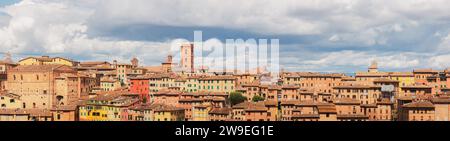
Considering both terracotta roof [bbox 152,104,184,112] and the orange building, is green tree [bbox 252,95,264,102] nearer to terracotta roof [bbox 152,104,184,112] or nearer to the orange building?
terracotta roof [bbox 152,104,184,112]

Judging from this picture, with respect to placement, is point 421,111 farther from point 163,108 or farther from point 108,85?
point 108,85

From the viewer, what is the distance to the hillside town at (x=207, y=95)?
1237 inches

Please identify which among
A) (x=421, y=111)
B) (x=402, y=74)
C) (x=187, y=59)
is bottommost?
(x=421, y=111)

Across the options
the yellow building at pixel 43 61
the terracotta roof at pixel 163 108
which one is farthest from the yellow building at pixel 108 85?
the terracotta roof at pixel 163 108

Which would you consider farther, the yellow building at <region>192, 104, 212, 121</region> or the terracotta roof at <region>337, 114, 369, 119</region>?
the yellow building at <region>192, 104, 212, 121</region>

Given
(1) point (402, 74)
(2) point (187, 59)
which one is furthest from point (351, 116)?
(2) point (187, 59)

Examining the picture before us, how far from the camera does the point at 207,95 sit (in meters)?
35.4

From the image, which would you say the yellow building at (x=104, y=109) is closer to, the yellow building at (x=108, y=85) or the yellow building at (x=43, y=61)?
the yellow building at (x=108, y=85)

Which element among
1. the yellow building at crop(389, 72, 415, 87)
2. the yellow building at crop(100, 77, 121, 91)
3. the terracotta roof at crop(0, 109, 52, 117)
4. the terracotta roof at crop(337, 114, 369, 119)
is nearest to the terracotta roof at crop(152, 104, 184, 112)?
the terracotta roof at crop(0, 109, 52, 117)

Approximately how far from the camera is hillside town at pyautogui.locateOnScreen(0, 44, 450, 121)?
31.4m

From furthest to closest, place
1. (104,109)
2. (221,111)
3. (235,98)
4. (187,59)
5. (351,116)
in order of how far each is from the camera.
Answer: (187,59) → (235,98) → (104,109) → (221,111) → (351,116)
